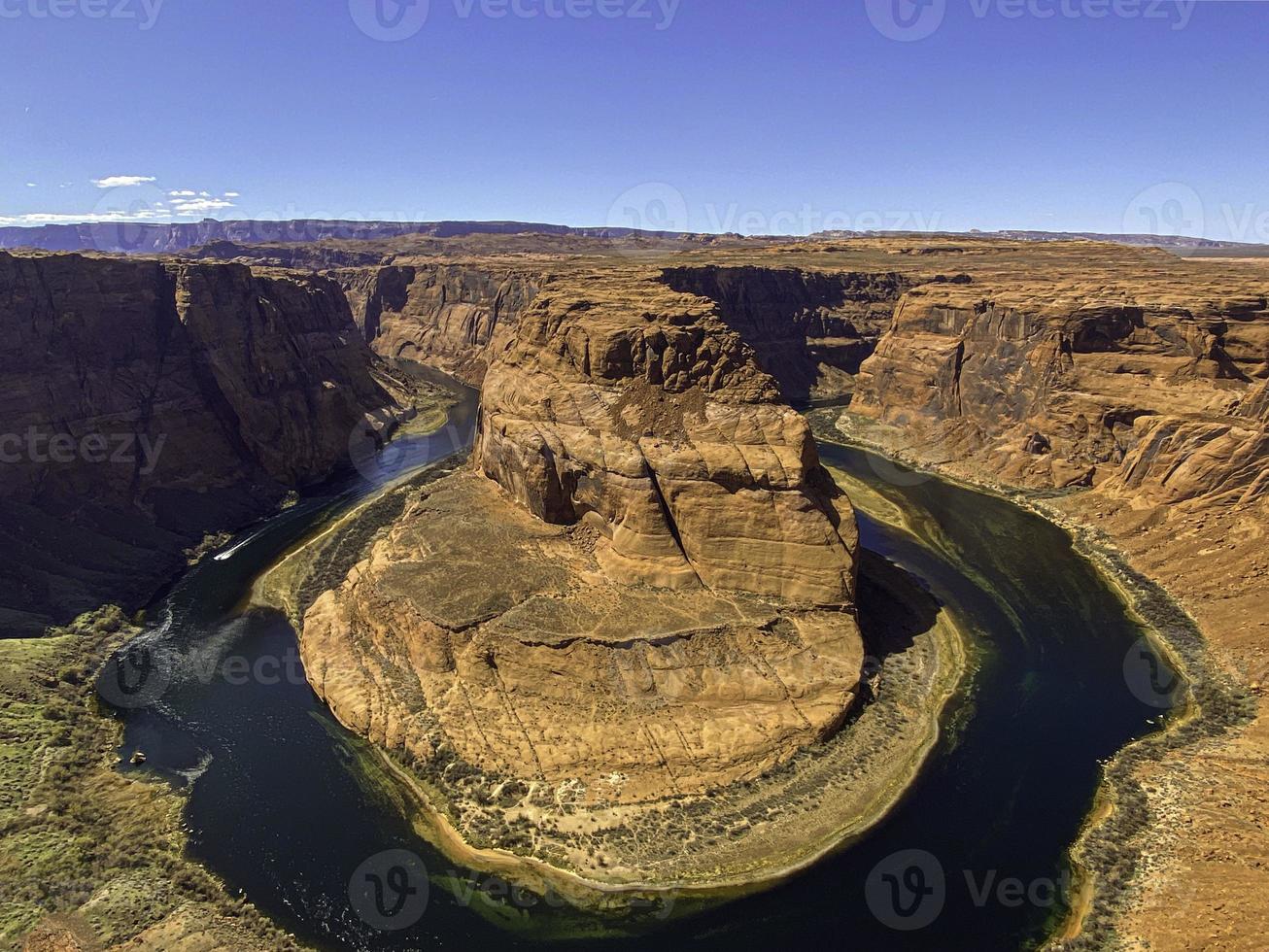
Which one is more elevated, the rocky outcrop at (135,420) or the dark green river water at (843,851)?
the rocky outcrop at (135,420)

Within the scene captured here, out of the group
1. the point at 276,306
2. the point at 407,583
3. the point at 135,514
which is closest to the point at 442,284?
the point at 276,306

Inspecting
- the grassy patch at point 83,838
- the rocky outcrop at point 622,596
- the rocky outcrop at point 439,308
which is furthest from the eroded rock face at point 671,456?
the rocky outcrop at point 439,308

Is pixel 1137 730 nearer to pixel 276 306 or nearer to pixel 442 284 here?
pixel 276 306

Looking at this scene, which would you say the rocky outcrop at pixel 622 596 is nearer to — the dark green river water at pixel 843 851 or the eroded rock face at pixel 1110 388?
the dark green river water at pixel 843 851

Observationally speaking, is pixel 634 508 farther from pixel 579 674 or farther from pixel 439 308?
pixel 439 308

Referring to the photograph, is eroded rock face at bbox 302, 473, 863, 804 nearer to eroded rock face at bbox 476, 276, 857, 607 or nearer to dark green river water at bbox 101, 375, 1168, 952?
eroded rock face at bbox 476, 276, 857, 607

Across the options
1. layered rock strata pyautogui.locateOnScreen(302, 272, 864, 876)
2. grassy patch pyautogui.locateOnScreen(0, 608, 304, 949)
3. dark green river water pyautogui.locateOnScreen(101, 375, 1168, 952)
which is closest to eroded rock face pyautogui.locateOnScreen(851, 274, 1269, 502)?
dark green river water pyautogui.locateOnScreen(101, 375, 1168, 952)

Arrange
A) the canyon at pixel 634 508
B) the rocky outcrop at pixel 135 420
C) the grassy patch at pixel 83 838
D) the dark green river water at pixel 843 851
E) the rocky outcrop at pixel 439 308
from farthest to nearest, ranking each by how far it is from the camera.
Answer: the rocky outcrop at pixel 439 308, the rocky outcrop at pixel 135 420, the canyon at pixel 634 508, the dark green river water at pixel 843 851, the grassy patch at pixel 83 838
